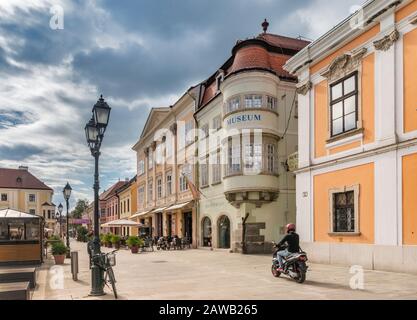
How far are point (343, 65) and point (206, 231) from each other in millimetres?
16698

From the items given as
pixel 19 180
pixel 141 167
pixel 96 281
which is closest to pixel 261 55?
pixel 96 281

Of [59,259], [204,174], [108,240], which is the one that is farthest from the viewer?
[108,240]

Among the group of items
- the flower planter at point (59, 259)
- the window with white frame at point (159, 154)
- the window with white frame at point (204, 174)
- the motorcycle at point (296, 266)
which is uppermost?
the window with white frame at point (159, 154)

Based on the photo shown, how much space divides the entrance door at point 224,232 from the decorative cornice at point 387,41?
49.0 feet

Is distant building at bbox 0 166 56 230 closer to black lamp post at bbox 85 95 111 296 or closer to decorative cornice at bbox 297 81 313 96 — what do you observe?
decorative cornice at bbox 297 81 313 96

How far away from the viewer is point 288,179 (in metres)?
24.4

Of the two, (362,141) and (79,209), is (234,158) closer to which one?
(362,141)

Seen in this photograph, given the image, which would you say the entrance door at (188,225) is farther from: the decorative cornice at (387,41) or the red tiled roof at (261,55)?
the decorative cornice at (387,41)

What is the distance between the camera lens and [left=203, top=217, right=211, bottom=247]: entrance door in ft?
96.4

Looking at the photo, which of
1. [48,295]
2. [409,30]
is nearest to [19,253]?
[48,295]

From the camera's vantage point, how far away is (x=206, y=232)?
29797 millimetres

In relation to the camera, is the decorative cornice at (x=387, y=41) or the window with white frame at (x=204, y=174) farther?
the window with white frame at (x=204, y=174)

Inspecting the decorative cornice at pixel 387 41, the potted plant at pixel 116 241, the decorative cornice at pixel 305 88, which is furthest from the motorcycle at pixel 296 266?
the potted plant at pixel 116 241

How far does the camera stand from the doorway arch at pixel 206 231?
2933cm
